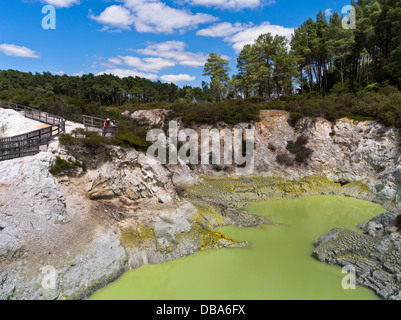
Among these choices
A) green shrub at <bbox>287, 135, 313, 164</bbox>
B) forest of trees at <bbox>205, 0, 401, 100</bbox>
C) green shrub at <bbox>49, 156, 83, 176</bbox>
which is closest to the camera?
green shrub at <bbox>49, 156, 83, 176</bbox>

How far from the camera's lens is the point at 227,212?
19.5 meters

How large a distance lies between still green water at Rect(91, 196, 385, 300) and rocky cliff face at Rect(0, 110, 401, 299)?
0.84 metres

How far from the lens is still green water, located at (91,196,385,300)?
416 inches

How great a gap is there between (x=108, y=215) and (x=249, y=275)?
8.62m

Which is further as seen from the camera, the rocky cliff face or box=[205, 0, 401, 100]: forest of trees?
box=[205, 0, 401, 100]: forest of trees

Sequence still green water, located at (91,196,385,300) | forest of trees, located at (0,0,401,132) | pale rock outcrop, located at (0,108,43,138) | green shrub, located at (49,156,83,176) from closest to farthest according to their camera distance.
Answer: still green water, located at (91,196,385,300), green shrub, located at (49,156,83,176), pale rock outcrop, located at (0,108,43,138), forest of trees, located at (0,0,401,132)

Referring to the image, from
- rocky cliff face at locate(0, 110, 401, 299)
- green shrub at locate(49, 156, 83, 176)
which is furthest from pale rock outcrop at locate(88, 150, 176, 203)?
green shrub at locate(49, 156, 83, 176)

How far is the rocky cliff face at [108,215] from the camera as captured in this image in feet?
34.8

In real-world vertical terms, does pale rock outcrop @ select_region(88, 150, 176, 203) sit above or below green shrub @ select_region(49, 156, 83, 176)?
below

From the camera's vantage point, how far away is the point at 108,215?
14.6 metres

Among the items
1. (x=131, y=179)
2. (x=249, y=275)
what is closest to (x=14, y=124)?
(x=131, y=179)

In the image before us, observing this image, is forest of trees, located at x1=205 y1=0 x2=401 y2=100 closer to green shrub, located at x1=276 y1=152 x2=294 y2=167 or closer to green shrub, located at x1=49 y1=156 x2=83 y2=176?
green shrub, located at x1=276 y1=152 x2=294 y2=167

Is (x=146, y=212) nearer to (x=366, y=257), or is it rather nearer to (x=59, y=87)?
(x=366, y=257)

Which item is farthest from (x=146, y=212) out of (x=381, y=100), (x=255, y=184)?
(x=381, y=100)
